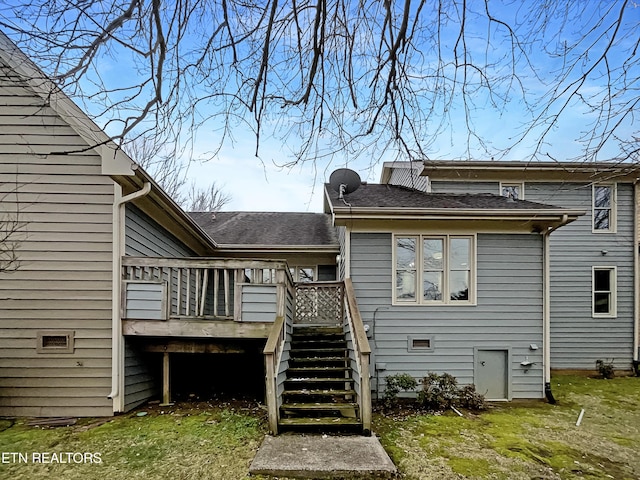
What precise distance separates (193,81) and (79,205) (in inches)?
172

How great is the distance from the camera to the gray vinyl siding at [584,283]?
11.0m

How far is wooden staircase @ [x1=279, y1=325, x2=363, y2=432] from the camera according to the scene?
5.59 meters

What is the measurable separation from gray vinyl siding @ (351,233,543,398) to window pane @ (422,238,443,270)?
2.44 feet

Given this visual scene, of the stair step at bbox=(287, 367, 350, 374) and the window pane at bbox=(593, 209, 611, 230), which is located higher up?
the window pane at bbox=(593, 209, 611, 230)

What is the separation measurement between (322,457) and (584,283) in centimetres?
978

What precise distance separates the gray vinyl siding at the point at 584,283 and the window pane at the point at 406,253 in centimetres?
494

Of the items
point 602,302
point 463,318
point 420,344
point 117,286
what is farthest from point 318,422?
point 602,302

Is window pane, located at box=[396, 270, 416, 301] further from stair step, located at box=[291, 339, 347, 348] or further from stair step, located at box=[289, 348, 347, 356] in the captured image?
stair step, located at box=[289, 348, 347, 356]

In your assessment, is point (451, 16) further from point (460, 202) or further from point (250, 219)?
point (250, 219)

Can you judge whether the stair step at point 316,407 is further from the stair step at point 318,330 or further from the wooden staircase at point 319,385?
the stair step at point 318,330

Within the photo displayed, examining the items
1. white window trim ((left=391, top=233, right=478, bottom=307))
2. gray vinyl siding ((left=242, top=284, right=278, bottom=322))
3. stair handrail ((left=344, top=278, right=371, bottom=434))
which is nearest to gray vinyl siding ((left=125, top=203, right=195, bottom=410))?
gray vinyl siding ((left=242, top=284, right=278, bottom=322))

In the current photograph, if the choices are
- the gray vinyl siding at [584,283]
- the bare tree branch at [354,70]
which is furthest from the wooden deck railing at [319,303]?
the gray vinyl siding at [584,283]

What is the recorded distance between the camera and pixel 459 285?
8.30 meters

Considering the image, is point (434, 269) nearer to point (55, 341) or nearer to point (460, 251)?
point (460, 251)
